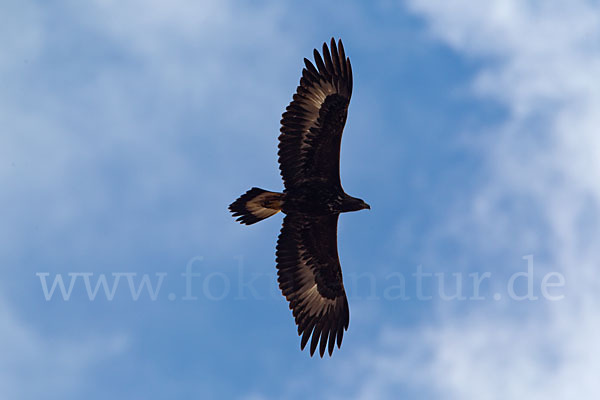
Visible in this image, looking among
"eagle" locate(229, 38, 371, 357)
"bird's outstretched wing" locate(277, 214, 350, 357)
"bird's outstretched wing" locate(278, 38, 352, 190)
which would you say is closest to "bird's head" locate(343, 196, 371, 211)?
"eagle" locate(229, 38, 371, 357)

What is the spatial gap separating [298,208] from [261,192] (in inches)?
28.2

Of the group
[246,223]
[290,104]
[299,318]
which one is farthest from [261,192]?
[299,318]

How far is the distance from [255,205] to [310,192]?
0.93 m

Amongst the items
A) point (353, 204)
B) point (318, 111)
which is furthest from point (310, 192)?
point (318, 111)

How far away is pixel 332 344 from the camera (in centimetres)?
1479

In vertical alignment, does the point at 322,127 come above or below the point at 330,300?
above

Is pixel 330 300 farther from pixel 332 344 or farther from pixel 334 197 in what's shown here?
pixel 334 197

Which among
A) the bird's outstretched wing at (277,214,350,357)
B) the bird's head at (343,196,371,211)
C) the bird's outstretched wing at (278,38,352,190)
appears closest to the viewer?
the bird's outstretched wing at (278,38,352,190)

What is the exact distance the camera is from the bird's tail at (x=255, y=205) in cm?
1385

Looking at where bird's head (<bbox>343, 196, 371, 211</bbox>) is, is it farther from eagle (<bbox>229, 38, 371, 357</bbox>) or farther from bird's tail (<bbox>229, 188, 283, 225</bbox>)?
bird's tail (<bbox>229, 188, 283, 225</bbox>)

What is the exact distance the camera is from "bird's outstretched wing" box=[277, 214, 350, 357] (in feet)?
48.2

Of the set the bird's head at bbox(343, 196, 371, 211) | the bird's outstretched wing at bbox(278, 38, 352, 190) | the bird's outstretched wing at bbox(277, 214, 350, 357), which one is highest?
the bird's outstretched wing at bbox(278, 38, 352, 190)

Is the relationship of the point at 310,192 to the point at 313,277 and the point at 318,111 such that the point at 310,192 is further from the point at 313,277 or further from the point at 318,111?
the point at 313,277

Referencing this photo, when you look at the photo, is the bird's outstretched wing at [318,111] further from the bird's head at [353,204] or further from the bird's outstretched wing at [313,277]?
the bird's outstretched wing at [313,277]
